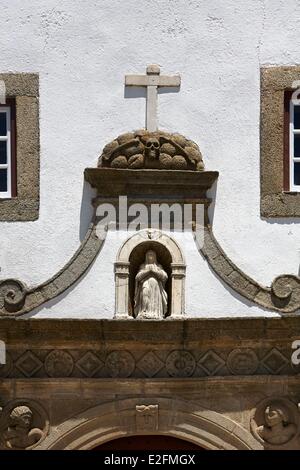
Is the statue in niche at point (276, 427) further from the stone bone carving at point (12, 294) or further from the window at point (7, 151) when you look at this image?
the window at point (7, 151)

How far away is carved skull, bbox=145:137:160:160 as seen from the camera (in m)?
18.8

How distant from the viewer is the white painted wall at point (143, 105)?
18734 millimetres

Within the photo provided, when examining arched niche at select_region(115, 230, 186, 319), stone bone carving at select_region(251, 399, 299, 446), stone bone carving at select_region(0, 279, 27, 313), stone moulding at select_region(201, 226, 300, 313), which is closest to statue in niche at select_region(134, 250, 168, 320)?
arched niche at select_region(115, 230, 186, 319)

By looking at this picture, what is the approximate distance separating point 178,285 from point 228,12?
8.57 ft

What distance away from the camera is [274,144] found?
19.0 meters

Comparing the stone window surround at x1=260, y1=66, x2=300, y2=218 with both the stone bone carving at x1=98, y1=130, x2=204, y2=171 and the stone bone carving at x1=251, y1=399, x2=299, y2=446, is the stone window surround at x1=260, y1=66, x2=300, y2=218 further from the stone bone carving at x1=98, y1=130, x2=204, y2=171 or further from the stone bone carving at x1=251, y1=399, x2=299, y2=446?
the stone bone carving at x1=251, y1=399, x2=299, y2=446

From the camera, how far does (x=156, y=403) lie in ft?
60.3

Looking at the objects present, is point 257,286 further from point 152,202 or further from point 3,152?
point 3,152

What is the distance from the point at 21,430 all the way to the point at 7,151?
2.57 metres

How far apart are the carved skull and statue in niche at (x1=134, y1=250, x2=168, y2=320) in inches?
36.2

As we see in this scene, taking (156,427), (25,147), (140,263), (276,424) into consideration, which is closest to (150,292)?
(140,263)

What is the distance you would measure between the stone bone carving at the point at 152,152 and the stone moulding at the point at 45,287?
762mm
